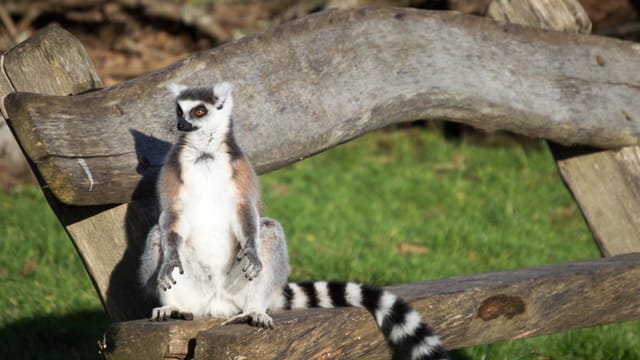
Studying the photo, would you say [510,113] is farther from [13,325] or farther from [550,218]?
[550,218]

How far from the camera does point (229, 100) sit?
3.18m

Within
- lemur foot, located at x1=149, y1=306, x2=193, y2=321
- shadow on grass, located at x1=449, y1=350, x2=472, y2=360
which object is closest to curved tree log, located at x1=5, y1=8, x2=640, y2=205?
lemur foot, located at x1=149, y1=306, x2=193, y2=321

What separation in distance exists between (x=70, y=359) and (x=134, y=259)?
191 centimetres

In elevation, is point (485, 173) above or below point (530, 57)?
below

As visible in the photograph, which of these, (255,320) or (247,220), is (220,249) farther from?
(255,320)

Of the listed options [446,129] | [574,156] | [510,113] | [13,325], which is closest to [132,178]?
[510,113]

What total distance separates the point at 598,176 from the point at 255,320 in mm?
2010

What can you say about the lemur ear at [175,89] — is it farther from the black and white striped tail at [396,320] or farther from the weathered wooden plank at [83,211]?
the black and white striped tail at [396,320]

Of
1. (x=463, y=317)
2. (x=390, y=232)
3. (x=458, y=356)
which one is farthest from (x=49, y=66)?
(x=390, y=232)

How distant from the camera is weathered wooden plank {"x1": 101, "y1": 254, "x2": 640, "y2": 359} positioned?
8.61 feet

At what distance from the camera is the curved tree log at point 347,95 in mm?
2865

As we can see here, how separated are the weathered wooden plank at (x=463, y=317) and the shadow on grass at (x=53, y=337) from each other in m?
2.23

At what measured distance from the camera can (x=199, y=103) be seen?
10.2 ft

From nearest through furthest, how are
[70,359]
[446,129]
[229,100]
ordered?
1. [229,100]
2. [70,359]
3. [446,129]
